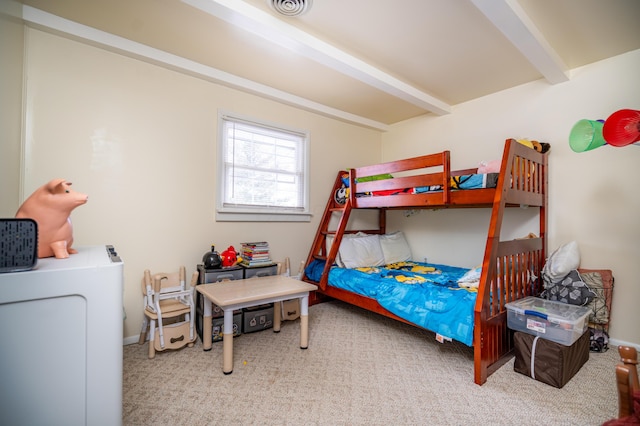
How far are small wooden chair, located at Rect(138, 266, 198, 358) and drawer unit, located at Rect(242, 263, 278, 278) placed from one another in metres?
0.47

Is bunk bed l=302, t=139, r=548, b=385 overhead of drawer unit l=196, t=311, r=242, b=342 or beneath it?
overhead

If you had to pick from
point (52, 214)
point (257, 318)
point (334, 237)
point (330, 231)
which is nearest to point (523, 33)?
point (334, 237)

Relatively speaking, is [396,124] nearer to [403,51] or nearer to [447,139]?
[447,139]

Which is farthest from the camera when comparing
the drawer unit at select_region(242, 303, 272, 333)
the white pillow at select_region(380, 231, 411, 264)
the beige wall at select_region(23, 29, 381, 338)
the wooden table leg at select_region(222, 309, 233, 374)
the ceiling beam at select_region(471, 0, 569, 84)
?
the white pillow at select_region(380, 231, 411, 264)

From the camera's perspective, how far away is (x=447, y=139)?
3732mm

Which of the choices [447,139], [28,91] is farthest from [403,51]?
[28,91]

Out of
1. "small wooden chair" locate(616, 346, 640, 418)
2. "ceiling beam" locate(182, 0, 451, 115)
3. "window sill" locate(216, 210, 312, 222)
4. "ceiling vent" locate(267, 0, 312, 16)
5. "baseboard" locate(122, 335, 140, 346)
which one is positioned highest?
"ceiling vent" locate(267, 0, 312, 16)

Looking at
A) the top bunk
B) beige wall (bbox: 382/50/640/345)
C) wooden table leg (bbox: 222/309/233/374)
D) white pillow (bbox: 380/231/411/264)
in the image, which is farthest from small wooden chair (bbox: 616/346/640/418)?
white pillow (bbox: 380/231/411/264)

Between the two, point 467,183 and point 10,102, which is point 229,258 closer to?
point 10,102

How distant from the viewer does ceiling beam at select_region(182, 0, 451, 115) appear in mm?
1885

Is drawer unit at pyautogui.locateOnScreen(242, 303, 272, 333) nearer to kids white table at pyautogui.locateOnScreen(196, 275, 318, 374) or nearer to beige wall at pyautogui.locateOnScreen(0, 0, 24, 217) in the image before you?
kids white table at pyautogui.locateOnScreen(196, 275, 318, 374)

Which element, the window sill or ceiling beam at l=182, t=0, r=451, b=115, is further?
the window sill

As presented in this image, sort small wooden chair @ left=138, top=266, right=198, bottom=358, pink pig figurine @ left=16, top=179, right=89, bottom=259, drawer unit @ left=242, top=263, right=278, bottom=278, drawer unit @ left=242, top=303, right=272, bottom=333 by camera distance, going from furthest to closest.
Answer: drawer unit @ left=242, top=263, right=278, bottom=278 → drawer unit @ left=242, top=303, right=272, bottom=333 → small wooden chair @ left=138, top=266, right=198, bottom=358 → pink pig figurine @ left=16, top=179, right=89, bottom=259

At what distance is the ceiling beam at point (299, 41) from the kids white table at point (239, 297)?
192 cm
